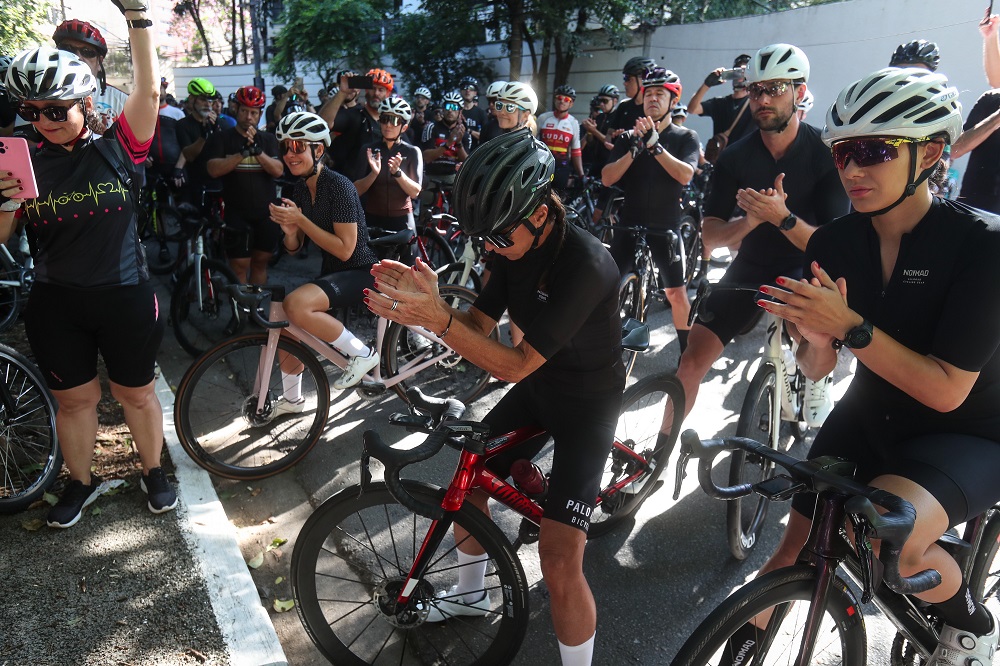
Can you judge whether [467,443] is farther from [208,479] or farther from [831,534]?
[208,479]

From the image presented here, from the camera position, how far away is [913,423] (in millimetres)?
2217

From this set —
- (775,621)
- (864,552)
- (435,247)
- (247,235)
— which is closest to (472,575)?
(775,621)

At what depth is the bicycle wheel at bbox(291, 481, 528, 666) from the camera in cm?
248

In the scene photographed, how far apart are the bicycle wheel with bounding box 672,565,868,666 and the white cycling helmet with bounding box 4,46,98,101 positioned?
331 cm

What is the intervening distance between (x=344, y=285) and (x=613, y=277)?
2397 mm

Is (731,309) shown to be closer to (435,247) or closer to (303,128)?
(303,128)

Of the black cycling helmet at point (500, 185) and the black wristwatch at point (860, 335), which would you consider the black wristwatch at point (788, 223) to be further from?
the black wristwatch at point (860, 335)

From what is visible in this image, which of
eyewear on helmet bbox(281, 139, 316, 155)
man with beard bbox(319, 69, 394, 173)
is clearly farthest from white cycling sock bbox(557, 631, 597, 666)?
man with beard bbox(319, 69, 394, 173)

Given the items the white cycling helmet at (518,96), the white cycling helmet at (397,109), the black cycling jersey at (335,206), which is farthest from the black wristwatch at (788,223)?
the white cycling helmet at (397,109)

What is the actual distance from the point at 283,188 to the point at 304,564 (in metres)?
6.67

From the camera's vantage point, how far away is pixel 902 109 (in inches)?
81.4

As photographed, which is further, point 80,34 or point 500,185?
point 80,34

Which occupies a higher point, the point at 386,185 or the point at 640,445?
the point at 386,185

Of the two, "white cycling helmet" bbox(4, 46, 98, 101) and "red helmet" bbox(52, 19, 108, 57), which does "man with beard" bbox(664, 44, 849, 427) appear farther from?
"red helmet" bbox(52, 19, 108, 57)
